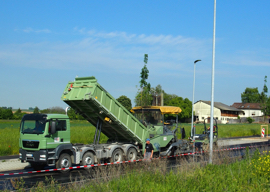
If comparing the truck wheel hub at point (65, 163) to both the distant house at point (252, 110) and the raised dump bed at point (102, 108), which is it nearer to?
the raised dump bed at point (102, 108)

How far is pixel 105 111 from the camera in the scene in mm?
13078

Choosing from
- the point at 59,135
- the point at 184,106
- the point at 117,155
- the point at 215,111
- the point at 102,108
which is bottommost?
Answer: the point at 117,155

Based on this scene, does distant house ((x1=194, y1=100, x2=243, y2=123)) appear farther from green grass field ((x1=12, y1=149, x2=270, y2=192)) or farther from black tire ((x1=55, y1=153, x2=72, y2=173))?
green grass field ((x1=12, y1=149, x2=270, y2=192))

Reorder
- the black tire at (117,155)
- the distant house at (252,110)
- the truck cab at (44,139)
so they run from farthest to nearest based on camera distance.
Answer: the distant house at (252,110) → the black tire at (117,155) → the truck cab at (44,139)

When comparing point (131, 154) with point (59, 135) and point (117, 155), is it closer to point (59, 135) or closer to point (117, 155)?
point (117, 155)

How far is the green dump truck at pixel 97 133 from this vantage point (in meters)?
12.1

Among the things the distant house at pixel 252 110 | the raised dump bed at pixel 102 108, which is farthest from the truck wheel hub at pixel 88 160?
the distant house at pixel 252 110

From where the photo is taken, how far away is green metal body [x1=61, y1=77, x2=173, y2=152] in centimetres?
1266

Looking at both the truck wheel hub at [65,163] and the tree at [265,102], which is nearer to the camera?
the truck wheel hub at [65,163]

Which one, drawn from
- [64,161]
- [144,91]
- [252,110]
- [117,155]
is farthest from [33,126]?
[252,110]

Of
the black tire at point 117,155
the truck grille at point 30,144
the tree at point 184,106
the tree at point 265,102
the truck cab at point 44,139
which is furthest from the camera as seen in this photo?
the tree at point 184,106

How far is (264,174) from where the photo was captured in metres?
8.55

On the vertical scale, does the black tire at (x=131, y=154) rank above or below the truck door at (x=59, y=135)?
below

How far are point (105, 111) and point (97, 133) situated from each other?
1799 mm
